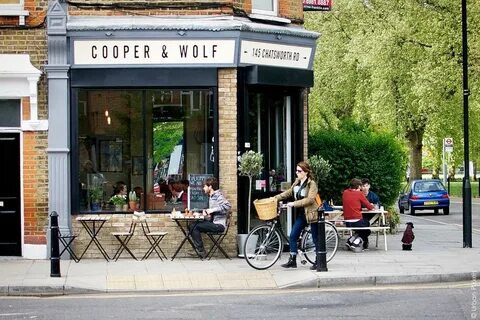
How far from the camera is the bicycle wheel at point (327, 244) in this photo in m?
17.6

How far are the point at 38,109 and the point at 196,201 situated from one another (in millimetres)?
3341

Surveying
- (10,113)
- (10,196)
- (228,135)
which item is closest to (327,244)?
(228,135)

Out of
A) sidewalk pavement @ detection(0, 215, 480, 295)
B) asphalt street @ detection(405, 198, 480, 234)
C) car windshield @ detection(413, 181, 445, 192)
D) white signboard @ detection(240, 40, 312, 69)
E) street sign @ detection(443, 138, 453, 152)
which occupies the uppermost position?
white signboard @ detection(240, 40, 312, 69)

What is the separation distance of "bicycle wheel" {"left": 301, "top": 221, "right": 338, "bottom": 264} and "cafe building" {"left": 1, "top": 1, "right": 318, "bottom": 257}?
184cm

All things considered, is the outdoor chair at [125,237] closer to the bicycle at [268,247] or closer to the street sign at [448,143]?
the bicycle at [268,247]

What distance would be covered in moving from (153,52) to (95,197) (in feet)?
9.46

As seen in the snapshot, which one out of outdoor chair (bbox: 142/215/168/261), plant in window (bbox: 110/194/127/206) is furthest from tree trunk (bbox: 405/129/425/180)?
outdoor chair (bbox: 142/215/168/261)

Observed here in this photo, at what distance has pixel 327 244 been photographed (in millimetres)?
18266

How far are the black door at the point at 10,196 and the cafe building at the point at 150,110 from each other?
2.35 feet

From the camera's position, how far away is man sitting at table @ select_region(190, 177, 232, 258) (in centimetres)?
1858

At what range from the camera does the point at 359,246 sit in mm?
20422

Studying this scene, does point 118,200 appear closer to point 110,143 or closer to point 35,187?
point 110,143

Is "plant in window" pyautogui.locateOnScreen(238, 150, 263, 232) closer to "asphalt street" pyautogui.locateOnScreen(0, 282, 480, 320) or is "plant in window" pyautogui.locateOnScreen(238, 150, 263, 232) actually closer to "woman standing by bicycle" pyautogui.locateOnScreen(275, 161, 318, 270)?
"woman standing by bicycle" pyautogui.locateOnScreen(275, 161, 318, 270)

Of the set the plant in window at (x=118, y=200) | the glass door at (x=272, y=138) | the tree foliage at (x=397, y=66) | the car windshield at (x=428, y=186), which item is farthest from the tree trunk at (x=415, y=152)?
the plant in window at (x=118, y=200)
